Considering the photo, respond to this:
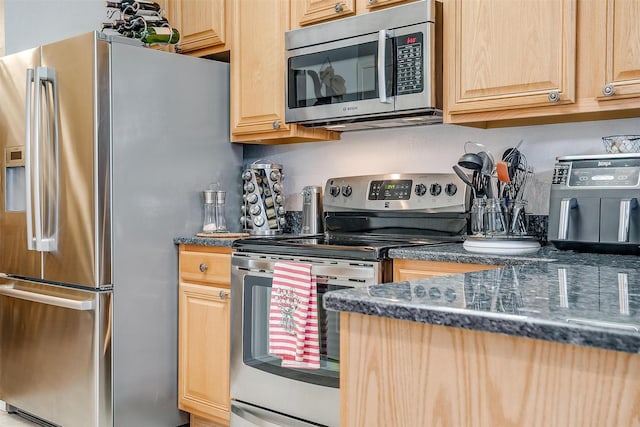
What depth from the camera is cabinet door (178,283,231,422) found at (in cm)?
277

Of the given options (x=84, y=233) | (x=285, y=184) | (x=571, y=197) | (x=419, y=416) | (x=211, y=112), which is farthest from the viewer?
(x=285, y=184)

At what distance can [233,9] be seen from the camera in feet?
10.1

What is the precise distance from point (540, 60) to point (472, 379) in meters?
1.57

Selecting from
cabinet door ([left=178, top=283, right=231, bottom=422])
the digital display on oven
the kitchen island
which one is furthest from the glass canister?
the kitchen island

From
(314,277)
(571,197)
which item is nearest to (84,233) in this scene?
(314,277)

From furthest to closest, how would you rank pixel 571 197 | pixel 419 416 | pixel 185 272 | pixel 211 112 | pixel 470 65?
pixel 211 112, pixel 185 272, pixel 470 65, pixel 571 197, pixel 419 416

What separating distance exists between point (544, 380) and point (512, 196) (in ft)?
5.37

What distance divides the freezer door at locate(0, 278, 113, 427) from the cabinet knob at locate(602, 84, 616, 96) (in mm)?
1943

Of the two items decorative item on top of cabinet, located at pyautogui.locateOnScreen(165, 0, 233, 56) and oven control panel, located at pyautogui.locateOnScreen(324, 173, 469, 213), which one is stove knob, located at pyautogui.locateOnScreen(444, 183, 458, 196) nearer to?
oven control panel, located at pyautogui.locateOnScreen(324, 173, 469, 213)

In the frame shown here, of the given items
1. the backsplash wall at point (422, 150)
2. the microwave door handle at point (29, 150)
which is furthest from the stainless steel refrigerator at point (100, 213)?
the backsplash wall at point (422, 150)

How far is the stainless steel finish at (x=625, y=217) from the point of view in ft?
6.32

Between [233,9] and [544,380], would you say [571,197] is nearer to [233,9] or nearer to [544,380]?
[544,380]

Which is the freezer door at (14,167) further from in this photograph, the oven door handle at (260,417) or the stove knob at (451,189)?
the stove knob at (451,189)

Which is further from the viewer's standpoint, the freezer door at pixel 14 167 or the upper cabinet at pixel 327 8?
the freezer door at pixel 14 167
